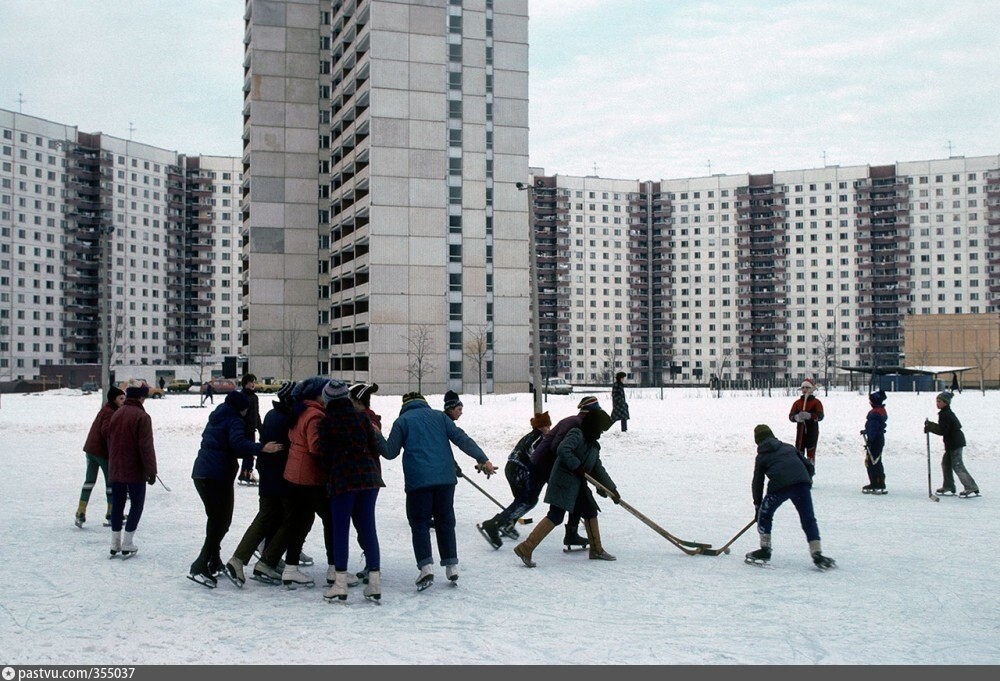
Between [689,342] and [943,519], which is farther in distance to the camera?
[689,342]

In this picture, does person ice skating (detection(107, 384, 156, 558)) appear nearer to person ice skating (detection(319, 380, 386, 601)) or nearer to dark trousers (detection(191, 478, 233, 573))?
dark trousers (detection(191, 478, 233, 573))

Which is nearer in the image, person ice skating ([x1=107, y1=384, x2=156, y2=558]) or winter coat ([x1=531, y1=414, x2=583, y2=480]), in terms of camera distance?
person ice skating ([x1=107, y1=384, x2=156, y2=558])

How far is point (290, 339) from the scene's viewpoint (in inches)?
3258

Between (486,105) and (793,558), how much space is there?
7099 centimetres

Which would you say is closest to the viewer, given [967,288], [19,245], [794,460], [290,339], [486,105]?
[794,460]

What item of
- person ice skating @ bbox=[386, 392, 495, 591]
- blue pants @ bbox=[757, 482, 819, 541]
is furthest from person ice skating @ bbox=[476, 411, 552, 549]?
blue pants @ bbox=[757, 482, 819, 541]

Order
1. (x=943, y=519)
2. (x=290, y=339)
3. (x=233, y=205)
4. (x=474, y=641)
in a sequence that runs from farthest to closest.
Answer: (x=233, y=205), (x=290, y=339), (x=943, y=519), (x=474, y=641)

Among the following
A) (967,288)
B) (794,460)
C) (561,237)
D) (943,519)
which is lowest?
(943,519)

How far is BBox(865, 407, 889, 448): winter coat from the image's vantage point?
15.0 meters

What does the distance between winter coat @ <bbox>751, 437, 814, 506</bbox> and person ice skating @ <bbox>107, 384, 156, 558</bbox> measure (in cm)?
702

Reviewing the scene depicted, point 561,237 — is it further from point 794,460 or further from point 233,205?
point 794,460

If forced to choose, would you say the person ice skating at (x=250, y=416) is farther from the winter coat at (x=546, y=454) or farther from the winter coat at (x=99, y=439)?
the winter coat at (x=546, y=454)

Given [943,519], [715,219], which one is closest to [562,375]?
[715,219]

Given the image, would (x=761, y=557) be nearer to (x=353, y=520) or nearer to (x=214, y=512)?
(x=353, y=520)
